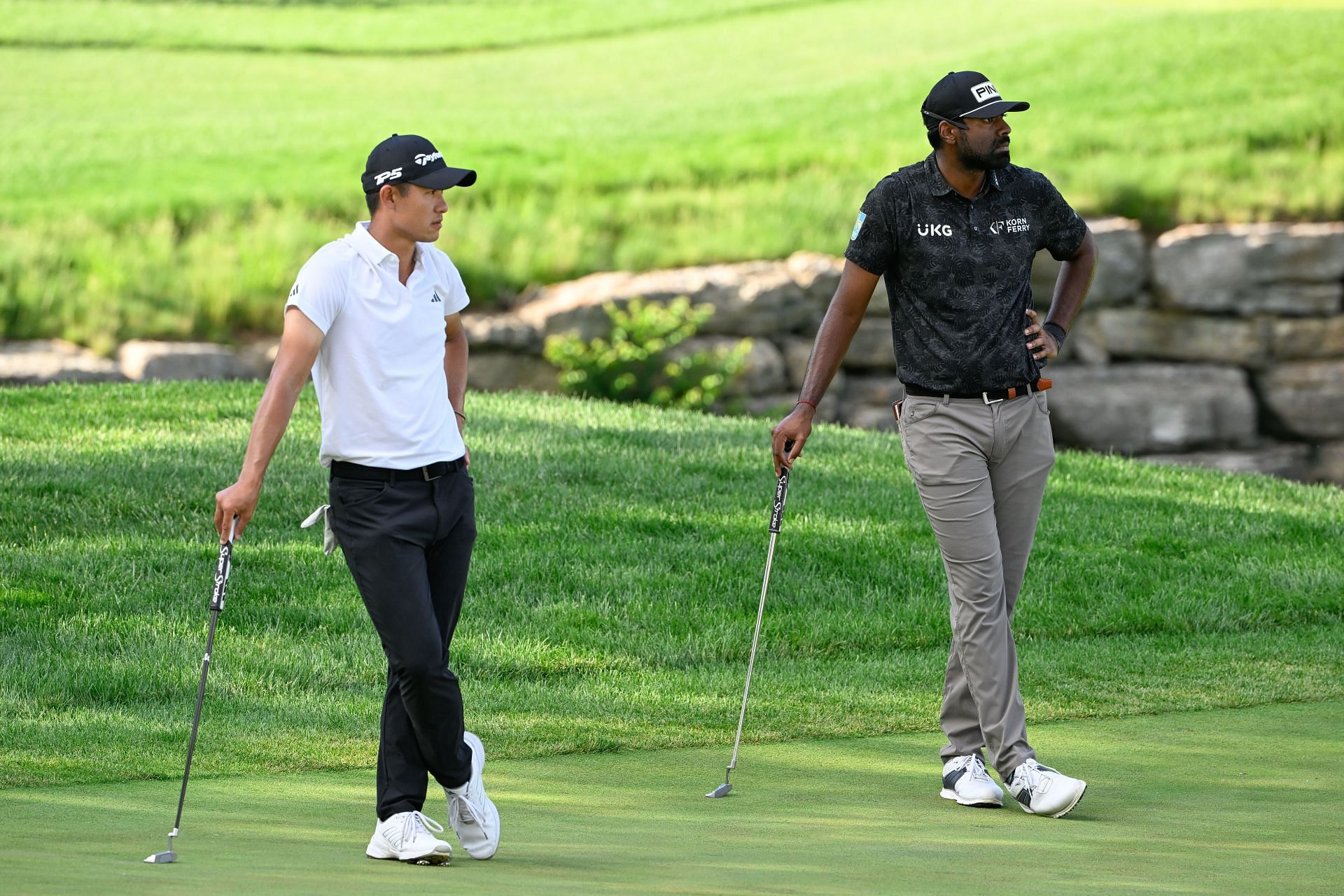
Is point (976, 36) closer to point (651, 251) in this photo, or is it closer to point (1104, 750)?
point (651, 251)

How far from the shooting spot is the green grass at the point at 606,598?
739cm

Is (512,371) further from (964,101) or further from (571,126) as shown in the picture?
(964,101)

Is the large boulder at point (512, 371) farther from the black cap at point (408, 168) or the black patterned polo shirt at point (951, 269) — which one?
the black cap at point (408, 168)

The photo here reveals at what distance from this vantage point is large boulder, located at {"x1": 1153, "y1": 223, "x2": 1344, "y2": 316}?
1964 centimetres

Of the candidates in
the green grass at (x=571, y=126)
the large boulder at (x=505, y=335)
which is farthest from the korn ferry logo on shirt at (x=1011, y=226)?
the green grass at (x=571, y=126)

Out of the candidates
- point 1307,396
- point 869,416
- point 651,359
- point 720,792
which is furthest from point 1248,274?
point 720,792

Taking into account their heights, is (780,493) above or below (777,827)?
above

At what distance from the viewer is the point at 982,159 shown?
5812mm

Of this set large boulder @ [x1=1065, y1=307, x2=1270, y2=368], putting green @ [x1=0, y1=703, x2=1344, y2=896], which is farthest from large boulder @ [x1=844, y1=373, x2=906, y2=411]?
putting green @ [x1=0, y1=703, x2=1344, y2=896]

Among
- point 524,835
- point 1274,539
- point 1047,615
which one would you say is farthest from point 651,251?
point 524,835

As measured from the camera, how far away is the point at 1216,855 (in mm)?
4918

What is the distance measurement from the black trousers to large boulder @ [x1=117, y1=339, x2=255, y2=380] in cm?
1231

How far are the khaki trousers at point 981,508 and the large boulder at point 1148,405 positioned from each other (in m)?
13.8

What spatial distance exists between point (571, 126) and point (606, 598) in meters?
16.9
